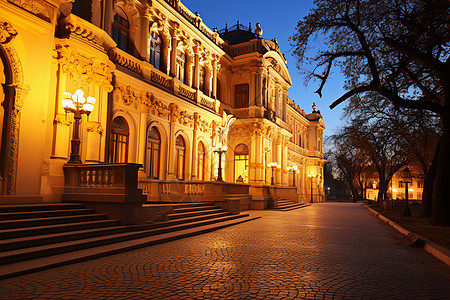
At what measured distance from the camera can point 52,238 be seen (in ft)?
24.1

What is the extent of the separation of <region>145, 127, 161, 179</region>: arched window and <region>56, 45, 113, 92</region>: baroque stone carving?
5.35 metres

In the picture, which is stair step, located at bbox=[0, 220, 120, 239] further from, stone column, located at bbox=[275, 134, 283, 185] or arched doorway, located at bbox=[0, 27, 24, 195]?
stone column, located at bbox=[275, 134, 283, 185]

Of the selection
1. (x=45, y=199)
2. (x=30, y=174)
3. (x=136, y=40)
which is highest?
(x=136, y=40)

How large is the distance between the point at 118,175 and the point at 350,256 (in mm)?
6903

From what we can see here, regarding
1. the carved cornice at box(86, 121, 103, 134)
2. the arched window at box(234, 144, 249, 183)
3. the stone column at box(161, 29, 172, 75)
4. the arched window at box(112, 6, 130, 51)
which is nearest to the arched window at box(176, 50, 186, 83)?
the stone column at box(161, 29, 172, 75)

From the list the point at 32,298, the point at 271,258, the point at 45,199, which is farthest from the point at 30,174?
the point at 271,258

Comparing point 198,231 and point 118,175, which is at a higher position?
point 118,175

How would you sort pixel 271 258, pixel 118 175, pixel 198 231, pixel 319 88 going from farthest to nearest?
pixel 319 88, pixel 198 231, pixel 118 175, pixel 271 258

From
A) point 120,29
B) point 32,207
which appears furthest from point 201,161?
point 32,207

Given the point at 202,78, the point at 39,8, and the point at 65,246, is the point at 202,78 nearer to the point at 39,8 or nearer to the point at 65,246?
the point at 39,8

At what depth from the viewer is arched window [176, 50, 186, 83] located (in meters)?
22.9

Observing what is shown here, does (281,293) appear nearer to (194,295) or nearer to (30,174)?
(194,295)

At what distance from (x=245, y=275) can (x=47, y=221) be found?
17.5ft

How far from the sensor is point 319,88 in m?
13.4
